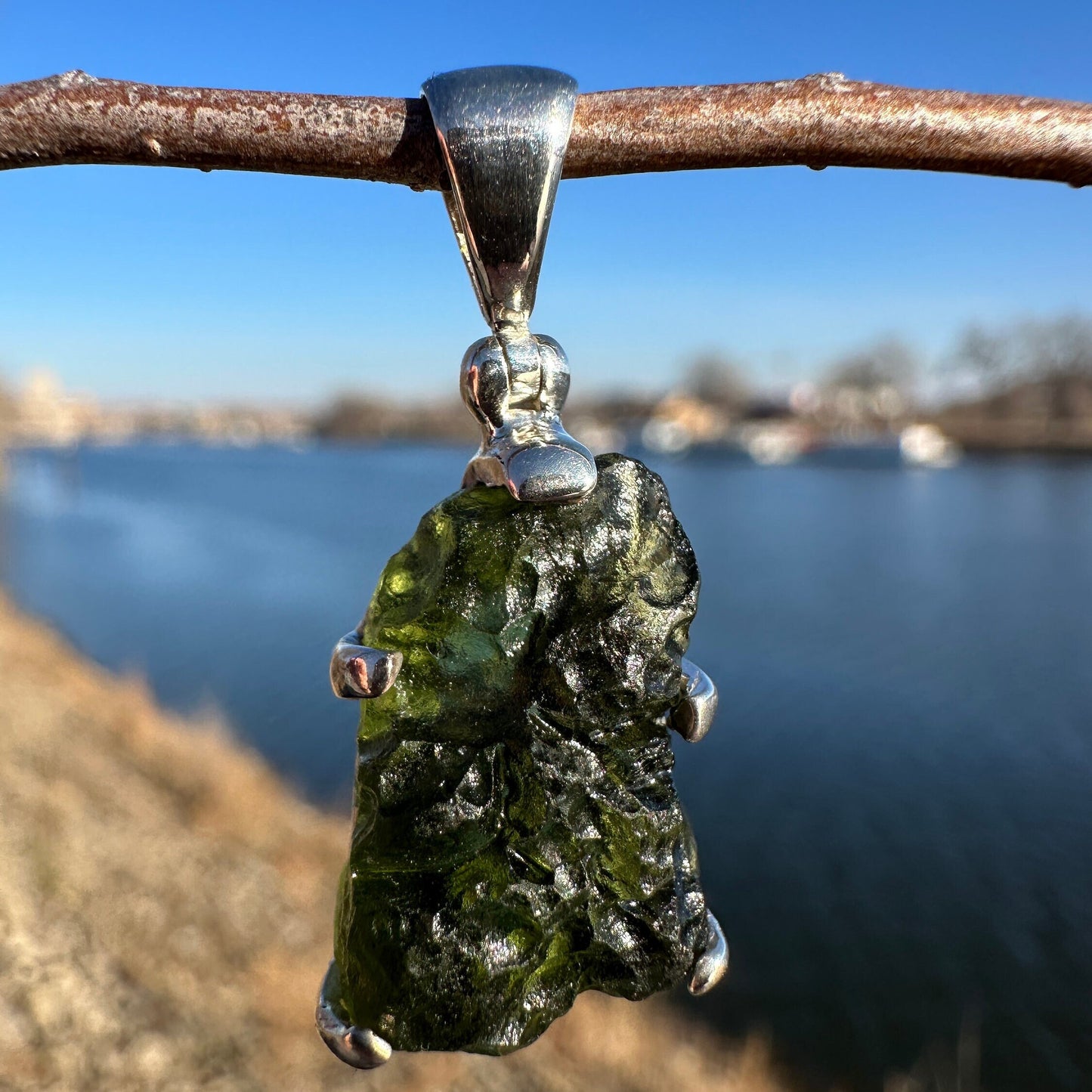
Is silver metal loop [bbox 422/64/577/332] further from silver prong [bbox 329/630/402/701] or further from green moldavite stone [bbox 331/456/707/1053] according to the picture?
silver prong [bbox 329/630/402/701]

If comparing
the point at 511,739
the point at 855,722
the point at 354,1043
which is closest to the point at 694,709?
the point at 511,739

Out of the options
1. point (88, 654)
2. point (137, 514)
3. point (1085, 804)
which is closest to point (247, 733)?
point (88, 654)

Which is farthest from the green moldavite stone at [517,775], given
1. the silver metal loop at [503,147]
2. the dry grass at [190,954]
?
the dry grass at [190,954]

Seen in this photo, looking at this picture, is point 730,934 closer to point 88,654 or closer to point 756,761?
point 756,761

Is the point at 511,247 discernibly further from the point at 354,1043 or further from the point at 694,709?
the point at 354,1043

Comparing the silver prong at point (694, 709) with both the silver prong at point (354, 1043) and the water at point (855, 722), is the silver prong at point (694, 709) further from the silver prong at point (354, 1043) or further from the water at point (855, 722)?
the water at point (855, 722)

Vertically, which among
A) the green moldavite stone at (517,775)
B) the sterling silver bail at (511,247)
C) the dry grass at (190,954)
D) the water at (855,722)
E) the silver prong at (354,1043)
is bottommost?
the dry grass at (190,954)

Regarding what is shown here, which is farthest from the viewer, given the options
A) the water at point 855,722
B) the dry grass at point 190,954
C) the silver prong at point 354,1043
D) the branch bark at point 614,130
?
the water at point 855,722
